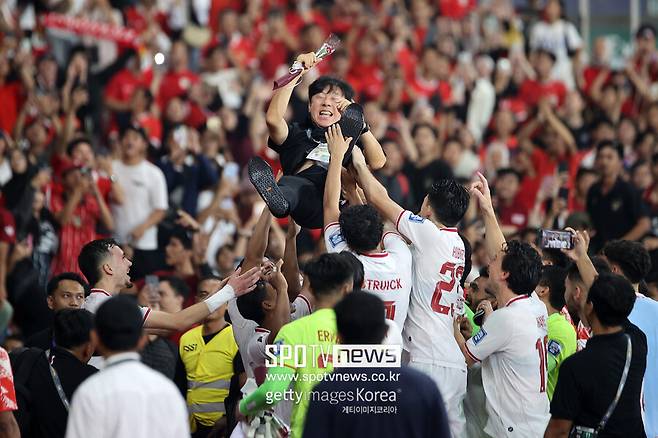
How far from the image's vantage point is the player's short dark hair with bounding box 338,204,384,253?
7.61m

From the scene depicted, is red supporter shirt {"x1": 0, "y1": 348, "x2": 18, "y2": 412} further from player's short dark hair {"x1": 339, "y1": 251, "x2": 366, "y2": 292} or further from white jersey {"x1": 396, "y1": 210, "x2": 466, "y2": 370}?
white jersey {"x1": 396, "y1": 210, "x2": 466, "y2": 370}

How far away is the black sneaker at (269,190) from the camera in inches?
319

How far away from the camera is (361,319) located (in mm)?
5789

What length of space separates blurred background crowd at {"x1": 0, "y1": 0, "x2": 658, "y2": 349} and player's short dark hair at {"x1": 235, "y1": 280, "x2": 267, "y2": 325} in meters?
2.02

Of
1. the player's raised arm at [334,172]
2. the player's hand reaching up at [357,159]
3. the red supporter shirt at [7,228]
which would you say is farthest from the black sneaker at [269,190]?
the red supporter shirt at [7,228]

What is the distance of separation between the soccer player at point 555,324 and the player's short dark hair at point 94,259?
9.53 ft

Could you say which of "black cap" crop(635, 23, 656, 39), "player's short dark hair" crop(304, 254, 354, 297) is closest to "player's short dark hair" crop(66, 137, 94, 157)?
"player's short dark hair" crop(304, 254, 354, 297)

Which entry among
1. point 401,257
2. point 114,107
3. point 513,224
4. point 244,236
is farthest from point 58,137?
point 401,257

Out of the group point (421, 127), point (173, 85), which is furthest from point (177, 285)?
point (173, 85)

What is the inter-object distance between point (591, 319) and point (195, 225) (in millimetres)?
5826

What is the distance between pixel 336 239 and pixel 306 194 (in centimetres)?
67

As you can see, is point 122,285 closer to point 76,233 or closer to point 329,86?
point 329,86

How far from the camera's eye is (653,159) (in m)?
14.3

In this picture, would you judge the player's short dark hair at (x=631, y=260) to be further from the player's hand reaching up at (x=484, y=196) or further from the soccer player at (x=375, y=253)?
the soccer player at (x=375, y=253)
